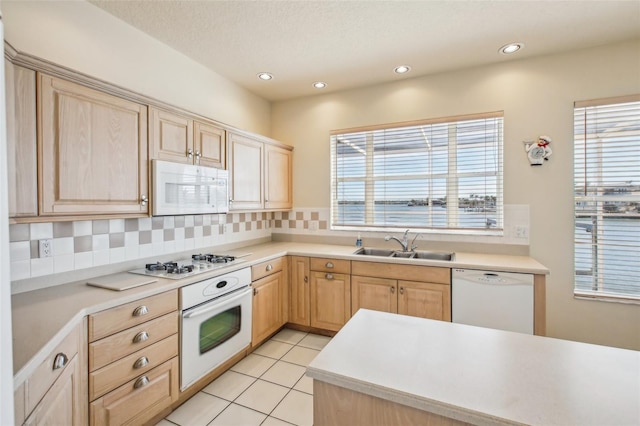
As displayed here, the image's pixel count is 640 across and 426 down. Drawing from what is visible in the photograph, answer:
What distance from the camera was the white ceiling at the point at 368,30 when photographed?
2010 mm

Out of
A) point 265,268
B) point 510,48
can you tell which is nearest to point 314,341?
point 265,268

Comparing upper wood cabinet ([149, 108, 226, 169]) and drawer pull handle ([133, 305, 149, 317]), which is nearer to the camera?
drawer pull handle ([133, 305, 149, 317])

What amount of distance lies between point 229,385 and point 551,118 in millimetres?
3511

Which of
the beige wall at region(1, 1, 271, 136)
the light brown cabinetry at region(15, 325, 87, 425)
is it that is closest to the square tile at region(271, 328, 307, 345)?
the light brown cabinetry at region(15, 325, 87, 425)

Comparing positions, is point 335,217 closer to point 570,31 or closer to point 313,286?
point 313,286

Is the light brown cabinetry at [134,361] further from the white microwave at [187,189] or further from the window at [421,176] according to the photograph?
the window at [421,176]

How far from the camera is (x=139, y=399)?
1671 mm

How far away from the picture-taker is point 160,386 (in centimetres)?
179

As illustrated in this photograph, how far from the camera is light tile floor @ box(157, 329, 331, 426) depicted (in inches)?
73.6

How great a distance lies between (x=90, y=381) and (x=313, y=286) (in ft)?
6.22

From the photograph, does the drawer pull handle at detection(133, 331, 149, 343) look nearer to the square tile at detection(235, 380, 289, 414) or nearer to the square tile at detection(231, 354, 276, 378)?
the square tile at detection(235, 380, 289, 414)

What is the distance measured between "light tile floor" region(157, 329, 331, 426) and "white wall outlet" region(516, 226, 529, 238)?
7.13 feet

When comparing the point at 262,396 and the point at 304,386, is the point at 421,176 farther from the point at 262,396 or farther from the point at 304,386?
the point at 262,396

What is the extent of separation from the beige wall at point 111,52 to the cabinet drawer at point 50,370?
5.01ft
